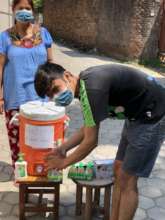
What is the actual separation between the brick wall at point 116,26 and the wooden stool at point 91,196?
28.6ft

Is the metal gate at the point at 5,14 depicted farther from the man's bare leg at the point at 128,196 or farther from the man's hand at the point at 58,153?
the man's bare leg at the point at 128,196

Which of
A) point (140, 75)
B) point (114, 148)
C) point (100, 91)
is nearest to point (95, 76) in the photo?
point (100, 91)

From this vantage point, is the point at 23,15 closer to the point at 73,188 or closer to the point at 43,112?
the point at 43,112

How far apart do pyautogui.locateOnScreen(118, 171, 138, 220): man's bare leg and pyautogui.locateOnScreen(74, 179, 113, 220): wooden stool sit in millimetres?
384

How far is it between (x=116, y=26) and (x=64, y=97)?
9.90m

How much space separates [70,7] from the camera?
569 inches

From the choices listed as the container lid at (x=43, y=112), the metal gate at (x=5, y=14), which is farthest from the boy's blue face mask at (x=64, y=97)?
the metal gate at (x=5, y=14)

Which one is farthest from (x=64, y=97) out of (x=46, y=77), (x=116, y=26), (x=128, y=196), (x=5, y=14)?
(x=116, y=26)

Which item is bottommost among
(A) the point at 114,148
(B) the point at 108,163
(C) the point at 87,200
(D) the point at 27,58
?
(A) the point at 114,148

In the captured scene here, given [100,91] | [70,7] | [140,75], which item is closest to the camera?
[100,91]

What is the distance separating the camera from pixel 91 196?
12.0 ft

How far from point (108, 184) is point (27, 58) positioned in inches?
51.4

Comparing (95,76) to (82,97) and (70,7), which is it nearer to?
(82,97)

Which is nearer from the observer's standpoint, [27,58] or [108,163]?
[108,163]
